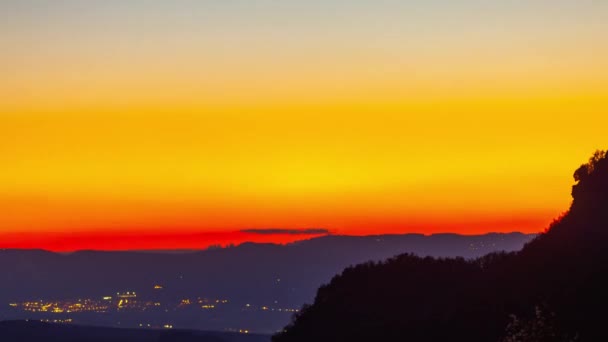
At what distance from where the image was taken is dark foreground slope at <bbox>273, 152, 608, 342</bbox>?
192ft

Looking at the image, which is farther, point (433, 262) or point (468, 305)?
point (433, 262)

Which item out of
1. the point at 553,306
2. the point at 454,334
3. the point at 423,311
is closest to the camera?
the point at 553,306

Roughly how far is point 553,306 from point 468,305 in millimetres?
10439

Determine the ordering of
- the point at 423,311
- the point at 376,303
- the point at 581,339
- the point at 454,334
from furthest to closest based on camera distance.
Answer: the point at 376,303, the point at 423,311, the point at 454,334, the point at 581,339

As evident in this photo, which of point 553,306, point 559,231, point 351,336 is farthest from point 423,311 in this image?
point 553,306

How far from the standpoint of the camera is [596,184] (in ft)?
227

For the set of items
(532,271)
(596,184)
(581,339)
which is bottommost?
(581,339)

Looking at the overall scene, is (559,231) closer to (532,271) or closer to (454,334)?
(532,271)

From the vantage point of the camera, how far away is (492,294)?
69.2m

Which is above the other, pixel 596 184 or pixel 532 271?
pixel 596 184

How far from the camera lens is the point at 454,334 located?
67.4 meters

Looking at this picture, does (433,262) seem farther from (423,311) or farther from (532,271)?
(532,271)

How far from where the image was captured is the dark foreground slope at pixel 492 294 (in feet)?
192

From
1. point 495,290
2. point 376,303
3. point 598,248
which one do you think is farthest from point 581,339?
point 376,303
